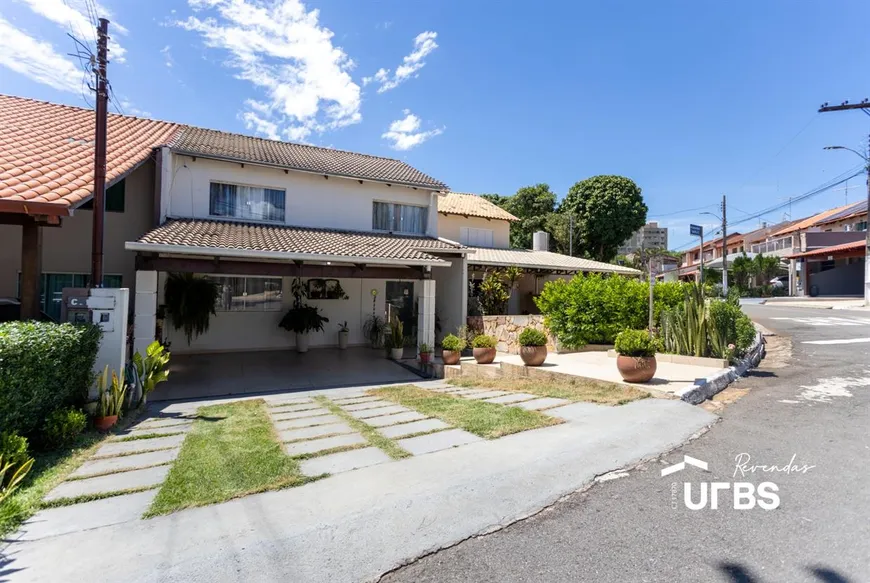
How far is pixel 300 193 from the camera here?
14.3 m

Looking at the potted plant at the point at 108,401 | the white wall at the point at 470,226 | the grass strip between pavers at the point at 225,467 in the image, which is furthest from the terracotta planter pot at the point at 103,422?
the white wall at the point at 470,226

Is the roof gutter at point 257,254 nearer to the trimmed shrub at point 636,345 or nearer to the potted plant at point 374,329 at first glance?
the potted plant at point 374,329

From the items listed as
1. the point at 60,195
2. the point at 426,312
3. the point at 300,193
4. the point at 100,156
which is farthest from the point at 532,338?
the point at 60,195

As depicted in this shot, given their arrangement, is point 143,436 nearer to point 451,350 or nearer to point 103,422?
point 103,422

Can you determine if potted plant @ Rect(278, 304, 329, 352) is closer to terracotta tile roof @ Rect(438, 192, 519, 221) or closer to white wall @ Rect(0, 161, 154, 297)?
white wall @ Rect(0, 161, 154, 297)

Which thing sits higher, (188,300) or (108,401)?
(188,300)

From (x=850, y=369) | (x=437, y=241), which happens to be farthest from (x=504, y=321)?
(x=850, y=369)

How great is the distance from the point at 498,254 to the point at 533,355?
32.6 feet

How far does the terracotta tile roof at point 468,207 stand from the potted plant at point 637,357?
14.4 metres

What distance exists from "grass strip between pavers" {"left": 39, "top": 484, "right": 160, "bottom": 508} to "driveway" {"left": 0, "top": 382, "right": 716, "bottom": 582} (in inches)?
4.8

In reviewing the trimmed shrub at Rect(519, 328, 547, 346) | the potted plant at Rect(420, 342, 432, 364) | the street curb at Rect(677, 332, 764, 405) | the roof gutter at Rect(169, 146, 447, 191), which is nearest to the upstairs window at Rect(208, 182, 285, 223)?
the roof gutter at Rect(169, 146, 447, 191)

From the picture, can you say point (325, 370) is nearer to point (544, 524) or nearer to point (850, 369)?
point (544, 524)

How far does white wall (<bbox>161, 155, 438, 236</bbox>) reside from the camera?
501 inches

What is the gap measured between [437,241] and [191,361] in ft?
28.1
